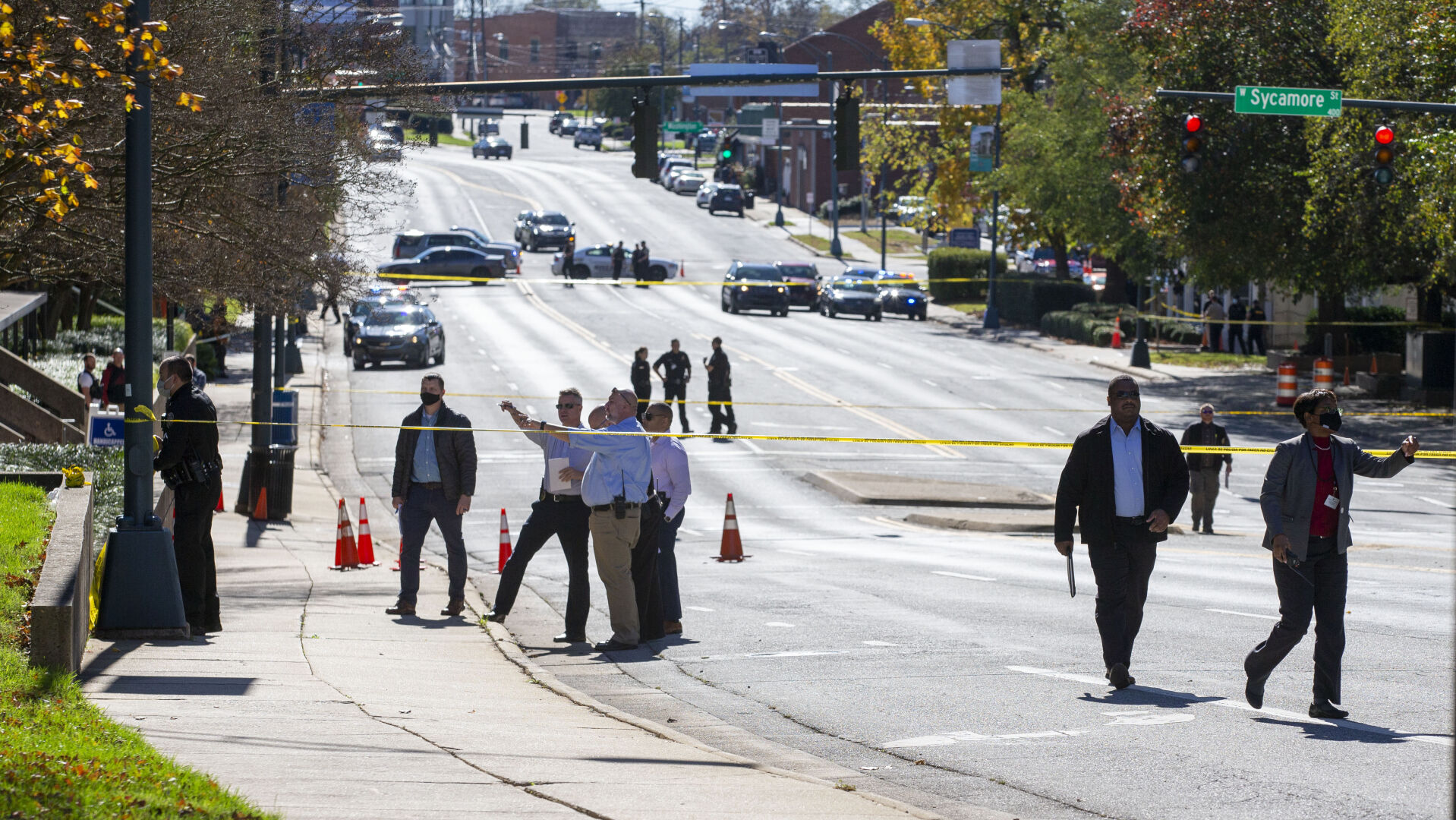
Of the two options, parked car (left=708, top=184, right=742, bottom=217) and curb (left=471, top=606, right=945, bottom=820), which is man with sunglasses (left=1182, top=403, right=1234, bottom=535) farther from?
parked car (left=708, top=184, right=742, bottom=217)

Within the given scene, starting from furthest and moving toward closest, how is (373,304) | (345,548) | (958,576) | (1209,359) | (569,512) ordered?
(1209,359), (373,304), (345,548), (958,576), (569,512)

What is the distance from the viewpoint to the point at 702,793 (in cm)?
713

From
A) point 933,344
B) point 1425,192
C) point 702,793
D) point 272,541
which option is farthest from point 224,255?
point 933,344

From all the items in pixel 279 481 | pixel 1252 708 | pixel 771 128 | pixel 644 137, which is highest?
pixel 771 128

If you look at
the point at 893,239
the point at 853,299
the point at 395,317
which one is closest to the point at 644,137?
the point at 395,317

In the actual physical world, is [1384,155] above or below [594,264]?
above

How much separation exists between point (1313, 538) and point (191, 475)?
714 cm

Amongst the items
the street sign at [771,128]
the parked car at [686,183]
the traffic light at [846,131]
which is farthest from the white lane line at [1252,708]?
the parked car at [686,183]

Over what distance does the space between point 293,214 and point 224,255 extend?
1.30m

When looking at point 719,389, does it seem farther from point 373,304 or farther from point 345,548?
point 373,304

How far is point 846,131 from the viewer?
843 inches

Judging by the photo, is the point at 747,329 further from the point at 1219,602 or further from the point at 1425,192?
the point at 1219,602

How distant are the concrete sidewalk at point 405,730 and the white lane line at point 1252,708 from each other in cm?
287

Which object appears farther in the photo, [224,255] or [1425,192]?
[1425,192]
